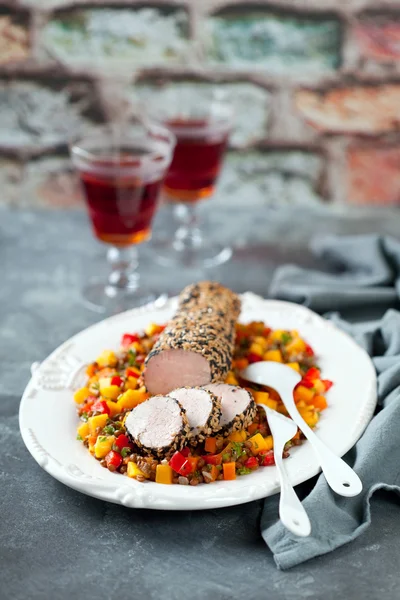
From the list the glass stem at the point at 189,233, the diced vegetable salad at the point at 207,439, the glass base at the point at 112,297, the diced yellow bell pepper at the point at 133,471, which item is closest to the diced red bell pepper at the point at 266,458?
the diced vegetable salad at the point at 207,439

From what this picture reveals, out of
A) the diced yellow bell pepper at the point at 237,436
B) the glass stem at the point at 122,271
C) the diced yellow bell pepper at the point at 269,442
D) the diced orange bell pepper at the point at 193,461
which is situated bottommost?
the glass stem at the point at 122,271

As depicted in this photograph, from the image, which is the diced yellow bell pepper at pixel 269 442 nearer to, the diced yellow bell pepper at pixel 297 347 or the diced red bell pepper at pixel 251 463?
the diced red bell pepper at pixel 251 463

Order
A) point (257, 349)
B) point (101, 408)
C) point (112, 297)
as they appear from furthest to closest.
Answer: point (112, 297) < point (257, 349) < point (101, 408)

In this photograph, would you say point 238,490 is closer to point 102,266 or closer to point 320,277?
point 320,277

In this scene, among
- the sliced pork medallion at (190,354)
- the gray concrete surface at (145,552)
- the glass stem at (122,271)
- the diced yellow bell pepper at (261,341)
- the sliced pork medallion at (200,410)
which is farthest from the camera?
the glass stem at (122,271)

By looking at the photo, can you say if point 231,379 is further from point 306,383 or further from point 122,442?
point 122,442

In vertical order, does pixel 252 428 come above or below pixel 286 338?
above

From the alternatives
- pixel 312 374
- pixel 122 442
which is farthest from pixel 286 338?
pixel 122 442
